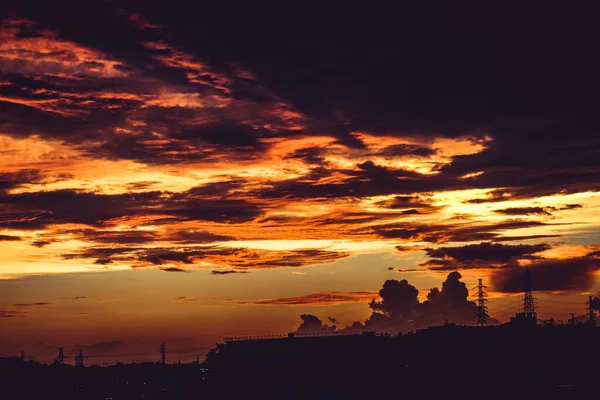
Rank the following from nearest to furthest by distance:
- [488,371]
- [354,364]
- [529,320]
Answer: [488,371], [354,364], [529,320]

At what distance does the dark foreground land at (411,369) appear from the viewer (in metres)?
126

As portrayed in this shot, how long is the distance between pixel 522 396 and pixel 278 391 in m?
39.7

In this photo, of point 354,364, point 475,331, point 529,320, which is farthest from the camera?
point 529,320

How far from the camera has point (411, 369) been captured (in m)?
135

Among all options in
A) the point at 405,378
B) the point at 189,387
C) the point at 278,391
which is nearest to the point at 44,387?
the point at 189,387

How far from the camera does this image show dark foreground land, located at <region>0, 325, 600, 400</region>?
126 meters

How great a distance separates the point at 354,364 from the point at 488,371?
23620 millimetres

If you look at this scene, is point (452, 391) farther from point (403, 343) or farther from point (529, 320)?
point (529, 320)

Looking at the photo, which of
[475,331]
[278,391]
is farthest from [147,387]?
[475,331]

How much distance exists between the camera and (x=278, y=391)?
134875 millimetres

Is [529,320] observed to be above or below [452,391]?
above

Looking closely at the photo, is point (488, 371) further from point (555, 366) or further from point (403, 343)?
point (403, 343)

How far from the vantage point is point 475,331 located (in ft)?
516

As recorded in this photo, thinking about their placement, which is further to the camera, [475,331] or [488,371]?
[475,331]
